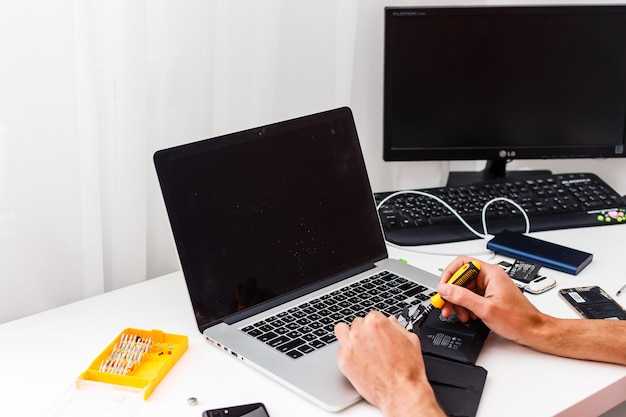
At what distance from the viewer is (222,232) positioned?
1.22 m

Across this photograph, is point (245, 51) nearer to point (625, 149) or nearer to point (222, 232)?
point (222, 232)

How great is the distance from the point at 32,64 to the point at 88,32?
0.10 metres

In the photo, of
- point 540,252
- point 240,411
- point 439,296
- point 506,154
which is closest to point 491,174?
point 506,154

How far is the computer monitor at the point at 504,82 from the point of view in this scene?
1666 millimetres

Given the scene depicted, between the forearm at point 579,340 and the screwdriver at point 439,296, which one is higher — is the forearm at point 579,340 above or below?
below

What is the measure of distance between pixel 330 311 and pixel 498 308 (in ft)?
0.83

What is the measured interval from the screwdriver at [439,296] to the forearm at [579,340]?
0.12m

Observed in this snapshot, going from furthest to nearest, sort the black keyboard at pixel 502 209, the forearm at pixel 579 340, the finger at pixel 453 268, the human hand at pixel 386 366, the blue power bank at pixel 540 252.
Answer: the black keyboard at pixel 502 209, the blue power bank at pixel 540 252, the finger at pixel 453 268, the forearm at pixel 579 340, the human hand at pixel 386 366

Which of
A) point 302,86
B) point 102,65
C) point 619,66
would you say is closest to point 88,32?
point 102,65

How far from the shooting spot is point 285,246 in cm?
129

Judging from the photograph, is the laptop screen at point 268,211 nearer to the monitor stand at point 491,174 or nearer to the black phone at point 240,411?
the black phone at point 240,411

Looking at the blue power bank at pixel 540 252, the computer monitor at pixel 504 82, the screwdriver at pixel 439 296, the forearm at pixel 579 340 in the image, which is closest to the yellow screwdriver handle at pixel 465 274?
the screwdriver at pixel 439 296

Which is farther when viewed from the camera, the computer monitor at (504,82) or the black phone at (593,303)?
the computer monitor at (504,82)

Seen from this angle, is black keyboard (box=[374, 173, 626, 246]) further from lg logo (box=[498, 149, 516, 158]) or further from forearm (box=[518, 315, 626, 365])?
forearm (box=[518, 315, 626, 365])
